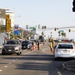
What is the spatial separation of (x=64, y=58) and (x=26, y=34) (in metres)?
156

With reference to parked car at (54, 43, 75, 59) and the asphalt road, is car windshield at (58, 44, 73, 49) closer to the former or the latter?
parked car at (54, 43, 75, 59)

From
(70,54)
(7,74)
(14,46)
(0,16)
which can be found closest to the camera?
(7,74)

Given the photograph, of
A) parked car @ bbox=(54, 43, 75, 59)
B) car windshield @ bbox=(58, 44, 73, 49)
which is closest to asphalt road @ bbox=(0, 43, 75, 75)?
parked car @ bbox=(54, 43, 75, 59)

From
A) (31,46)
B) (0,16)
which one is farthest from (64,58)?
(0,16)

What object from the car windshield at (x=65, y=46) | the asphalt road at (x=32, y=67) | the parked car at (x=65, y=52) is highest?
the car windshield at (x=65, y=46)

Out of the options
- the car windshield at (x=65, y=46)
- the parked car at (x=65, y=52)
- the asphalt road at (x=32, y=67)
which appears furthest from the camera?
the car windshield at (x=65, y=46)

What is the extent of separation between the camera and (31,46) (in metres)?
63.2

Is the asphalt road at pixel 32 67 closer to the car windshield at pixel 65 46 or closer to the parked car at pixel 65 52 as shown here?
the parked car at pixel 65 52

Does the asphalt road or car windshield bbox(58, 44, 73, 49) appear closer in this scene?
the asphalt road

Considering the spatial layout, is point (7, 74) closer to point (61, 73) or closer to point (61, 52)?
point (61, 73)

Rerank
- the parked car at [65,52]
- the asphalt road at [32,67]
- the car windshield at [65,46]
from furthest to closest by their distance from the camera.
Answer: the car windshield at [65,46] → the parked car at [65,52] → the asphalt road at [32,67]

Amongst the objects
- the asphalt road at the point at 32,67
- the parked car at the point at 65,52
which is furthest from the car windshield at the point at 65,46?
the asphalt road at the point at 32,67

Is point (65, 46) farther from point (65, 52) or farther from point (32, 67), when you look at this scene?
point (32, 67)

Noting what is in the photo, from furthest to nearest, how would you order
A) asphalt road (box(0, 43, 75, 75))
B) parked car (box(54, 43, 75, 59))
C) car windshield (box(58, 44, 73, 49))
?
car windshield (box(58, 44, 73, 49)) → parked car (box(54, 43, 75, 59)) → asphalt road (box(0, 43, 75, 75))
